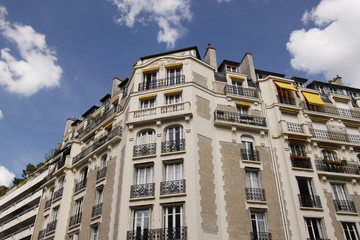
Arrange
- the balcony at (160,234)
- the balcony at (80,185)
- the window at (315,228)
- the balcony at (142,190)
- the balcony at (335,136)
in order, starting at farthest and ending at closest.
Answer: the balcony at (80,185) → the balcony at (335,136) → the window at (315,228) → the balcony at (142,190) → the balcony at (160,234)

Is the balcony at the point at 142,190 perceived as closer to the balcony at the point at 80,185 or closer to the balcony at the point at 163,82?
the balcony at the point at 80,185

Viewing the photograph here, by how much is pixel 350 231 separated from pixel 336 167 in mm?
3542

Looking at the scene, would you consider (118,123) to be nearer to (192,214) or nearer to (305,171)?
(192,214)

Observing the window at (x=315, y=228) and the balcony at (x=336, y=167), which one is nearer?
the window at (x=315, y=228)

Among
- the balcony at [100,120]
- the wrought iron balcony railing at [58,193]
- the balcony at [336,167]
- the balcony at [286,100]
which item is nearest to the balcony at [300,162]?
the balcony at [336,167]

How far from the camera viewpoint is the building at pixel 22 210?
82.7ft

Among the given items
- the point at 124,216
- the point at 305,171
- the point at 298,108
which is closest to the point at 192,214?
the point at 124,216

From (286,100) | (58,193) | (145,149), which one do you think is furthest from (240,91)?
(58,193)

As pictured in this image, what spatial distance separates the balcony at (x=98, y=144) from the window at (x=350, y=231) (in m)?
12.7

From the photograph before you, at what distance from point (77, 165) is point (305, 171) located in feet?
45.8

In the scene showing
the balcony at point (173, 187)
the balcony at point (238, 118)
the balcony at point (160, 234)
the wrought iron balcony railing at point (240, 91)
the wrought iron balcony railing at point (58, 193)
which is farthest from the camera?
the wrought iron balcony railing at point (58, 193)

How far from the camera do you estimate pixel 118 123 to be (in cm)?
2044

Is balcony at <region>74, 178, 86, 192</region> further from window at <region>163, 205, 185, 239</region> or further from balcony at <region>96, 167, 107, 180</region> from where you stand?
window at <region>163, 205, 185, 239</region>

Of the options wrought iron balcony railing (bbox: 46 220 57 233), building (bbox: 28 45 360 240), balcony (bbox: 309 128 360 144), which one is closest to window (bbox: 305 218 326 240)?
building (bbox: 28 45 360 240)
